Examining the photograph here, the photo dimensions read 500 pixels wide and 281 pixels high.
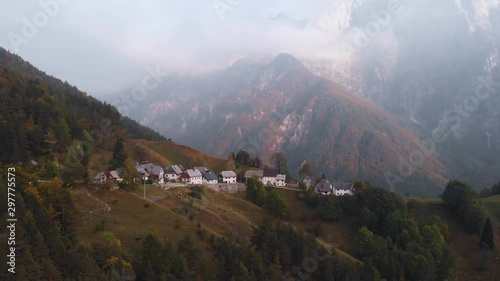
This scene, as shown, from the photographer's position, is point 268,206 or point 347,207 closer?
point 268,206

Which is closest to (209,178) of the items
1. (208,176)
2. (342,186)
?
(208,176)

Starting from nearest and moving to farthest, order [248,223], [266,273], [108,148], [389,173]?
[266,273] < [248,223] < [108,148] < [389,173]

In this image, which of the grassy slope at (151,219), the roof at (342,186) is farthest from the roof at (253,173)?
the grassy slope at (151,219)

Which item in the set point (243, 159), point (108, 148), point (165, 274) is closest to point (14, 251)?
point (165, 274)

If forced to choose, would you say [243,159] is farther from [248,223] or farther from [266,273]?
[266,273]

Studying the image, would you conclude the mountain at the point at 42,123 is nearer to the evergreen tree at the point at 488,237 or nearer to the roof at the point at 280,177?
the roof at the point at 280,177
